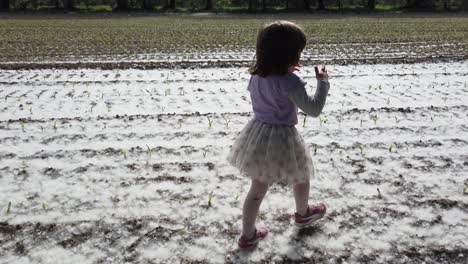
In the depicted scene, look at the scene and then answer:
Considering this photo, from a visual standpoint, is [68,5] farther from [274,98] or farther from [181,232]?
[274,98]

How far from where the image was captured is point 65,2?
45781 mm

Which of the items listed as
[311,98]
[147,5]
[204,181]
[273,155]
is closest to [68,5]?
[147,5]

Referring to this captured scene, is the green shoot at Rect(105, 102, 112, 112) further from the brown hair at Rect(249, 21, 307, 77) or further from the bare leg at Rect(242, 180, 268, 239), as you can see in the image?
the brown hair at Rect(249, 21, 307, 77)

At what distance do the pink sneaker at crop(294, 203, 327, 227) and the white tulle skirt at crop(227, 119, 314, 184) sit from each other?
51cm

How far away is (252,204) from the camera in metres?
2.87

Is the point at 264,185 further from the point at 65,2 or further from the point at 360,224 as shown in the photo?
the point at 65,2

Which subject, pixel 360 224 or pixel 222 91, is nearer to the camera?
pixel 360 224

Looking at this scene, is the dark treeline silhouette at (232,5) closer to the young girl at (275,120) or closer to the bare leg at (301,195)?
the bare leg at (301,195)

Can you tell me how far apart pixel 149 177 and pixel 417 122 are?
3827 mm

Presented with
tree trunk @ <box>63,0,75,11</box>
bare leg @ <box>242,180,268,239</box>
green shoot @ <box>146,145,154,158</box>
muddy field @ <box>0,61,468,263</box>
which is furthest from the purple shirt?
tree trunk @ <box>63,0,75,11</box>

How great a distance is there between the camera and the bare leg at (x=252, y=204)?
9.29 ft

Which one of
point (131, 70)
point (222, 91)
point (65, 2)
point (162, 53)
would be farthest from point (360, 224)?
point (65, 2)

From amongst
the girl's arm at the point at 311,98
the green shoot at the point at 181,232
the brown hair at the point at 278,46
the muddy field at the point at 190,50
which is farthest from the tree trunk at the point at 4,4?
the girl's arm at the point at 311,98

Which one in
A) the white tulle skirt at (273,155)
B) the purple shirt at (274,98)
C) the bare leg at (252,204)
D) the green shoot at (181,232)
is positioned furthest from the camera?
the green shoot at (181,232)
